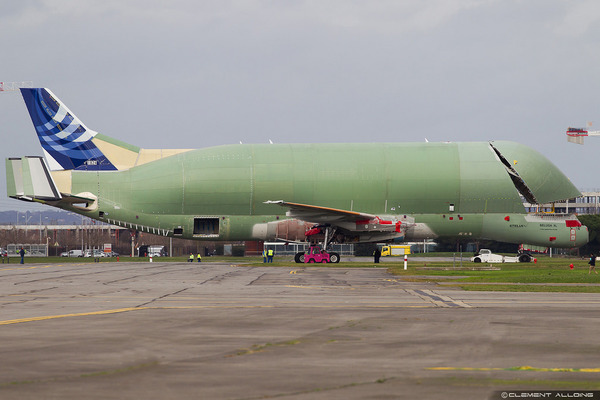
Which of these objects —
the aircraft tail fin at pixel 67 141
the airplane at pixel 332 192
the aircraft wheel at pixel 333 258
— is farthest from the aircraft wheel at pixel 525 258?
the aircraft tail fin at pixel 67 141

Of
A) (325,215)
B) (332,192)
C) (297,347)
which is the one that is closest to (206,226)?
(325,215)

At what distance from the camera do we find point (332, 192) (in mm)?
54594

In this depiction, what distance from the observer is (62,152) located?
5956 cm

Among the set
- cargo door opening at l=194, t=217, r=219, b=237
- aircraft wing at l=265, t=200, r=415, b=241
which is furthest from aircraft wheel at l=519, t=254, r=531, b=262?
cargo door opening at l=194, t=217, r=219, b=237

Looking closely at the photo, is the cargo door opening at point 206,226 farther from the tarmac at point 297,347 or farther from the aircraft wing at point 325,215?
the tarmac at point 297,347

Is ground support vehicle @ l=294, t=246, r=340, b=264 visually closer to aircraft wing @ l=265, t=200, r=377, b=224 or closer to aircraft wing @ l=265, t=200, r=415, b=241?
aircraft wing @ l=265, t=200, r=415, b=241

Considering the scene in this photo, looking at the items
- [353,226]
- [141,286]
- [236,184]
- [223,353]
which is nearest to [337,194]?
[353,226]

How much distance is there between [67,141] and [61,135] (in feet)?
2.61

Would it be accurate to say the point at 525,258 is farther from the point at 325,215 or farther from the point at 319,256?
the point at 325,215

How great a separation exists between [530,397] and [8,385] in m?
6.02

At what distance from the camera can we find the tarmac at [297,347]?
27.7ft

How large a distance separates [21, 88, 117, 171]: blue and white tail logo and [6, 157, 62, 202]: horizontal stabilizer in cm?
336

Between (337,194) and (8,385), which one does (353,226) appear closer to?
(337,194)

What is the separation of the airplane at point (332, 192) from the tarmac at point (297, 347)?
32405 mm
